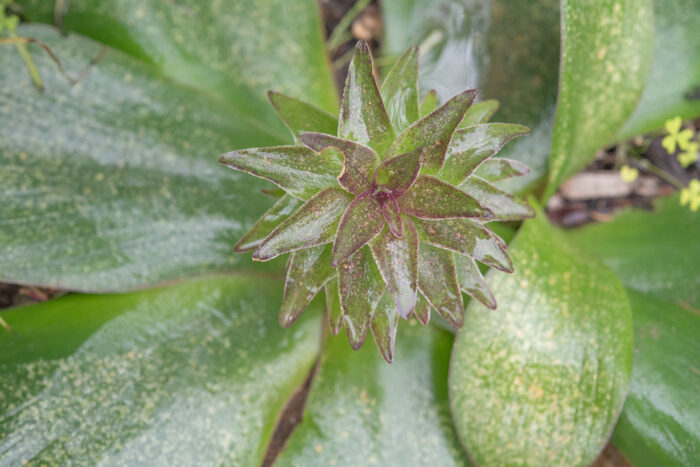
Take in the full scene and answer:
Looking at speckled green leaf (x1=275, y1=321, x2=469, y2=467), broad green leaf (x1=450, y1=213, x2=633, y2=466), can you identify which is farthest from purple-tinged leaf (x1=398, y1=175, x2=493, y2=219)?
speckled green leaf (x1=275, y1=321, x2=469, y2=467)

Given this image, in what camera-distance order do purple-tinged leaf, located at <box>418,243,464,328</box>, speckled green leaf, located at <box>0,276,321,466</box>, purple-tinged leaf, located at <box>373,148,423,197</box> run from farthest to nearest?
speckled green leaf, located at <box>0,276,321,466</box>
purple-tinged leaf, located at <box>418,243,464,328</box>
purple-tinged leaf, located at <box>373,148,423,197</box>

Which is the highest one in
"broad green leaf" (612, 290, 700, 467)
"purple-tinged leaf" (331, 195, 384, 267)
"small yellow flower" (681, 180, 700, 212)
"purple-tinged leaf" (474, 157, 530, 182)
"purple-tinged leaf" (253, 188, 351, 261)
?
"purple-tinged leaf" (253, 188, 351, 261)

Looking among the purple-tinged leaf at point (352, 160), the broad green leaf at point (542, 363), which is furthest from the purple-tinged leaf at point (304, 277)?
the broad green leaf at point (542, 363)

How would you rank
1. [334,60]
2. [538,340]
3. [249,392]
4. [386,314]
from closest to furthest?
1. [386,314]
2. [538,340]
3. [249,392]
4. [334,60]

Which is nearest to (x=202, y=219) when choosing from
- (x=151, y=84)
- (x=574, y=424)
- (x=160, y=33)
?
(x=151, y=84)

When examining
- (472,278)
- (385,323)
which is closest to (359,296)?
(385,323)

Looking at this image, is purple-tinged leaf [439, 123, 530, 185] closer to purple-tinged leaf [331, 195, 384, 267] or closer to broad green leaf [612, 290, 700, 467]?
purple-tinged leaf [331, 195, 384, 267]

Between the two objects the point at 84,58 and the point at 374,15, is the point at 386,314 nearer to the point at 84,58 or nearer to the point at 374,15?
the point at 84,58
